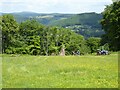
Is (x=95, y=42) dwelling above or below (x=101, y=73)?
below

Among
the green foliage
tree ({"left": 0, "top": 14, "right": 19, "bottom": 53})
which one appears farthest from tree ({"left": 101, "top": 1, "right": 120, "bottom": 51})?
tree ({"left": 0, "top": 14, "right": 19, "bottom": 53})

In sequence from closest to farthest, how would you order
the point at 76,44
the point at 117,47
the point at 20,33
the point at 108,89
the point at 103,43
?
the point at 108,89
the point at 117,47
the point at 103,43
the point at 20,33
the point at 76,44

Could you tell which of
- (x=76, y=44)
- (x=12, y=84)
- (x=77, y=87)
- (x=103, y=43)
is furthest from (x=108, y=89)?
(x=76, y=44)

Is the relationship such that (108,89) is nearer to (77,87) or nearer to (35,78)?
(77,87)

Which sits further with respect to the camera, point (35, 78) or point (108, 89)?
point (35, 78)

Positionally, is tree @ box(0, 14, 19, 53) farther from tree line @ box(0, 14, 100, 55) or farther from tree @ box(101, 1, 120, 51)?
tree @ box(101, 1, 120, 51)

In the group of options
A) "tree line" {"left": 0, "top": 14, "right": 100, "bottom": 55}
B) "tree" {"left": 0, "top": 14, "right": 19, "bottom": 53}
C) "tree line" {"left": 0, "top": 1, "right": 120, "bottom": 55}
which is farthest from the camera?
"tree line" {"left": 0, "top": 14, "right": 100, "bottom": 55}

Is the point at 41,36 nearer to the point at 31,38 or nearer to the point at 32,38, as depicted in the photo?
the point at 32,38

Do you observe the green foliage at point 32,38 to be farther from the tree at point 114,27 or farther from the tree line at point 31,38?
the tree at point 114,27

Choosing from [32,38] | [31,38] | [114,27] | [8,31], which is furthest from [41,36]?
[114,27]

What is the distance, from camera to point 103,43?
82.9 m

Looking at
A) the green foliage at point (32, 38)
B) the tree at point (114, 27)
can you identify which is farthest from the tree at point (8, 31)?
the tree at point (114, 27)

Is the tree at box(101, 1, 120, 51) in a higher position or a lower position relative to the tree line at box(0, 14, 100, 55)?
higher

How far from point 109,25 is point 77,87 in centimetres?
6052
